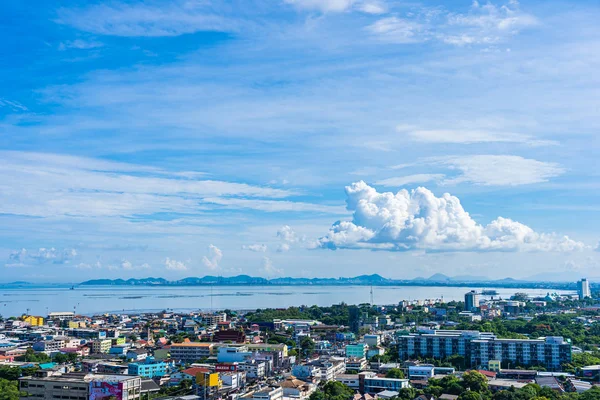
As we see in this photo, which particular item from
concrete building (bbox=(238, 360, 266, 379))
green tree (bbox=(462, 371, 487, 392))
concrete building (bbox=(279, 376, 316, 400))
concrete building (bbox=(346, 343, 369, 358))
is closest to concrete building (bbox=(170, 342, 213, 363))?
concrete building (bbox=(238, 360, 266, 379))

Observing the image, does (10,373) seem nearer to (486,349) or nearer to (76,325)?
(486,349)

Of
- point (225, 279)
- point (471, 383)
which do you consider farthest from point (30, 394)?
point (225, 279)

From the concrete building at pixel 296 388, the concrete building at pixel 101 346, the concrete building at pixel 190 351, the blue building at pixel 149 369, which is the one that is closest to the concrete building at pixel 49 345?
the concrete building at pixel 101 346

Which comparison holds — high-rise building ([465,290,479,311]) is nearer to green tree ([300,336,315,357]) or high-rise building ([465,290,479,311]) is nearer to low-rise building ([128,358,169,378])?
green tree ([300,336,315,357])

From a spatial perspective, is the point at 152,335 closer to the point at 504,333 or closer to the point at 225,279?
the point at 504,333

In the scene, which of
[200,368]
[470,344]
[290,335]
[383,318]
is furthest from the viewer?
[383,318]

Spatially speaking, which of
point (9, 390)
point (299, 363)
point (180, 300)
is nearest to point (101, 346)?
point (299, 363)

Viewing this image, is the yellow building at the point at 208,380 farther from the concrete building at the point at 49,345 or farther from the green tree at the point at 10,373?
the concrete building at the point at 49,345
